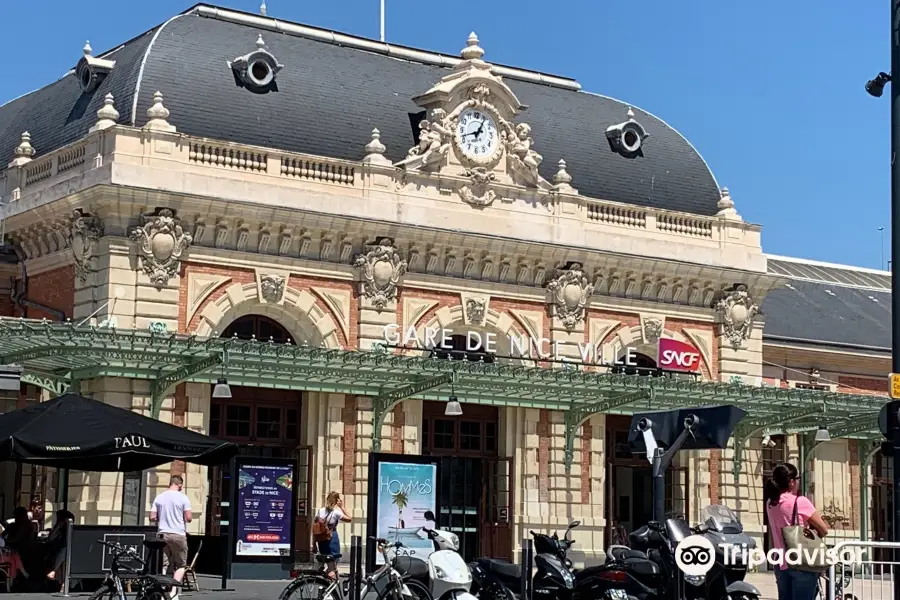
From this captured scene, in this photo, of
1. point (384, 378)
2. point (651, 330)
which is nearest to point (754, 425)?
point (651, 330)

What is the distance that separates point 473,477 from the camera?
34719 millimetres

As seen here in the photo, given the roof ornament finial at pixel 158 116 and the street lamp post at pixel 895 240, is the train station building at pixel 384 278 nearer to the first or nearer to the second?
the roof ornament finial at pixel 158 116

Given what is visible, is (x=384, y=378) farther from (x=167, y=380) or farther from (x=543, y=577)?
(x=543, y=577)

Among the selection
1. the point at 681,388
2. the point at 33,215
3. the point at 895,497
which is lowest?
the point at 895,497

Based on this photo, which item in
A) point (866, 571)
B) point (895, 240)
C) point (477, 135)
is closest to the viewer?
point (866, 571)

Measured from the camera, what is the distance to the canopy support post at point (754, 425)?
35062mm

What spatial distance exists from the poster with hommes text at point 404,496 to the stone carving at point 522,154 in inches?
403

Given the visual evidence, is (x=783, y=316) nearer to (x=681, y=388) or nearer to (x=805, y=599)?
(x=681, y=388)

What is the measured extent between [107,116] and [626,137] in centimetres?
1276

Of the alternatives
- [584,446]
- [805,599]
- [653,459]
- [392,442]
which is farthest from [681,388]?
[805,599]

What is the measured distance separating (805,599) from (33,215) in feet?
67.9

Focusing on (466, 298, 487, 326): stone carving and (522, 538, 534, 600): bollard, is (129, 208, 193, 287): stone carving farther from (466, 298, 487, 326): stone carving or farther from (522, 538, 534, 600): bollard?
(522, 538, 534, 600): bollard

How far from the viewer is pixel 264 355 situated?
93.0 feet

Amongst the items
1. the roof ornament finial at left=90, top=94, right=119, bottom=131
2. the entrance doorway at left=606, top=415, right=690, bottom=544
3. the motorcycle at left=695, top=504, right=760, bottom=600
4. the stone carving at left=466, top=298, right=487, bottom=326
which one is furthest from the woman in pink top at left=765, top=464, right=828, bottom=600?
the entrance doorway at left=606, top=415, right=690, bottom=544
